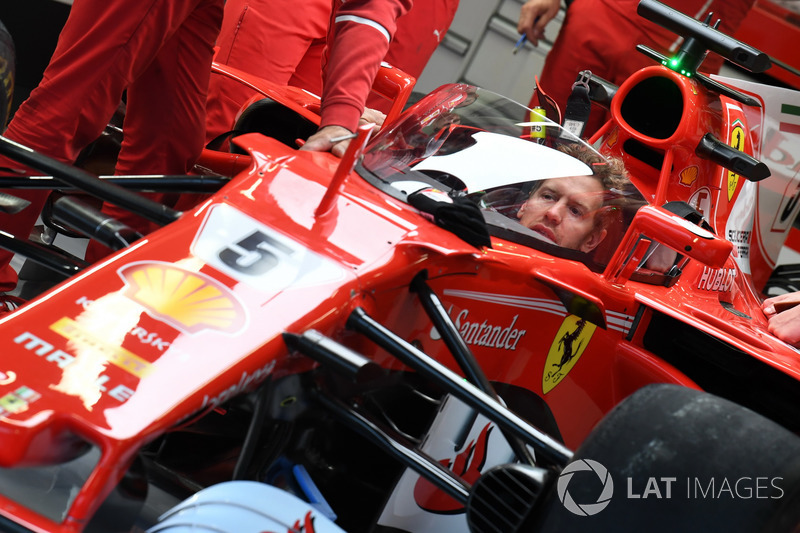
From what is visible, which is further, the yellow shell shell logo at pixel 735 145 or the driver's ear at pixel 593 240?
the yellow shell shell logo at pixel 735 145

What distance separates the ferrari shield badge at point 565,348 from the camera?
6.41 feet

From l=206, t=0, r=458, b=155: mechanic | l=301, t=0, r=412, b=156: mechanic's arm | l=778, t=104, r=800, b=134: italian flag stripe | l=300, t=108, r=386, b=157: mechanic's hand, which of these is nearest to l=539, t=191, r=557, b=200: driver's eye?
l=300, t=108, r=386, b=157: mechanic's hand

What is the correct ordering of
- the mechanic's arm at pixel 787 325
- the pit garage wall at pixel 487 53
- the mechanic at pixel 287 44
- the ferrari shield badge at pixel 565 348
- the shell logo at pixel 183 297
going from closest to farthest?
1. the shell logo at pixel 183 297
2. the ferrari shield badge at pixel 565 348
3. the mechanic's arm at pixel 787 325
4. the mechanic at pixel 287 44
5. the pit garage wall at pixel 487 53

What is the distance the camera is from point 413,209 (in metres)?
1.78

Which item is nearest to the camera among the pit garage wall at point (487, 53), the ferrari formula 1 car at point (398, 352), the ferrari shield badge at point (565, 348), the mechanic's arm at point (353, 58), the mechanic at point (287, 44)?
the ferrari formula 1 car at point (398, 352)

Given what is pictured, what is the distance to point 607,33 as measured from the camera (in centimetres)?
424

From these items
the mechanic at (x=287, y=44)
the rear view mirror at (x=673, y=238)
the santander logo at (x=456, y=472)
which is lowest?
the santander logo at (x=456, y=472)

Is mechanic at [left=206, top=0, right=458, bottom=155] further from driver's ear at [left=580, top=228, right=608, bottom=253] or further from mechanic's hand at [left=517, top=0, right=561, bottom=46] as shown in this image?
driver's ear at [left=580, top=228, right=608, bottom=253]

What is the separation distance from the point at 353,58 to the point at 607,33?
2.34 metres

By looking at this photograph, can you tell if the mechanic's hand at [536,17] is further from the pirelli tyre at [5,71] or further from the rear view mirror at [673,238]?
the pirelli tyre at [5,71]

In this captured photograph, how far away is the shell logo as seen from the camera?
51.7 inches

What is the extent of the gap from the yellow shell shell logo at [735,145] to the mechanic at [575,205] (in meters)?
0.89

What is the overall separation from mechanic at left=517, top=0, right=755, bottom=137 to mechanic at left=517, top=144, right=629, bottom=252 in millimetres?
2104

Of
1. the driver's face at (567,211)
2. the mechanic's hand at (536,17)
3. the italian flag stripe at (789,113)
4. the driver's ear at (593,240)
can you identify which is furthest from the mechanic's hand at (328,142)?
the mechanic's hand at (536,17)
